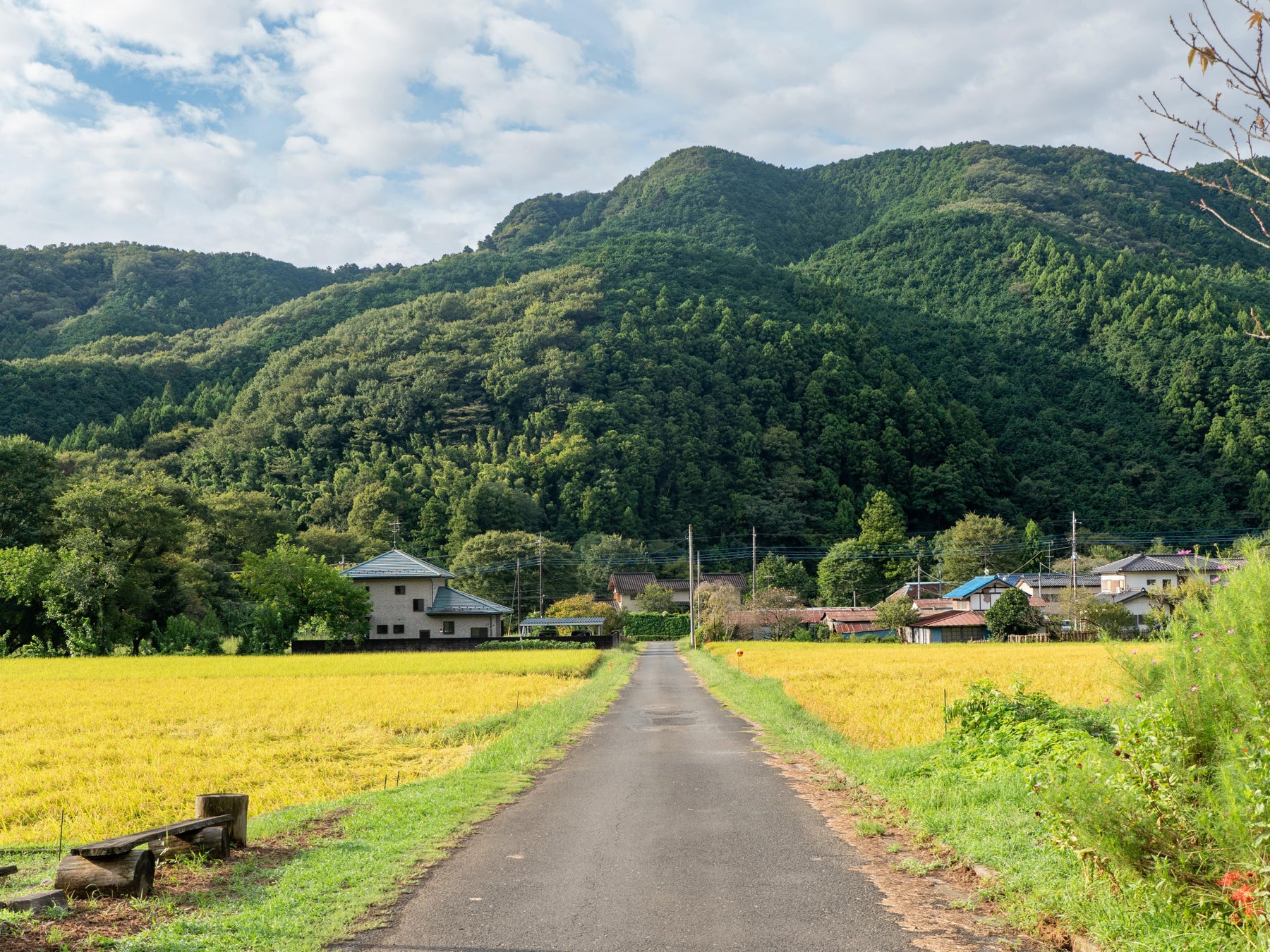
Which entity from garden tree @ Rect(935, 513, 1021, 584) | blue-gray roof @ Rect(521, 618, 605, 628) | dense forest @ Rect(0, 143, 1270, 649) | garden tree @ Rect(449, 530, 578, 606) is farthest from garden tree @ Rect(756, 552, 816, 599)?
blue-gray roof @ Rect(521, 618, 605, 628)

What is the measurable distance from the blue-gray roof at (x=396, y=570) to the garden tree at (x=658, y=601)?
28.4m

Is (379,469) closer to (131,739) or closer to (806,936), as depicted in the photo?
(131,739)

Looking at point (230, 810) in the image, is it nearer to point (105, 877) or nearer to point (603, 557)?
point (105, 877)

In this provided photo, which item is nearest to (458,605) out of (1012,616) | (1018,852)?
(1012,616)

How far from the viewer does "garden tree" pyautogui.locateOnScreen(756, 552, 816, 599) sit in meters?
84.9

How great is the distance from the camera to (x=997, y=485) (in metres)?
107

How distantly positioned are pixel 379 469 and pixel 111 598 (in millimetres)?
46389

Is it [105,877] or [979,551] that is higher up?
[979,551]

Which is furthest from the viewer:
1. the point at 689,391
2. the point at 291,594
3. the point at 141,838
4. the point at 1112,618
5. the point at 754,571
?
the point at 689,391

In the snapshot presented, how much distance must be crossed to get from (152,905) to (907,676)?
27.9m

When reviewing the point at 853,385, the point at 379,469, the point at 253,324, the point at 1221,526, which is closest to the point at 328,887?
the point at 379,469

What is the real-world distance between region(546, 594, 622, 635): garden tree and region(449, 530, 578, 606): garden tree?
5000 mm

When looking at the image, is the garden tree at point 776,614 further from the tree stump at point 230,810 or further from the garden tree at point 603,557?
the tree stump at point 230,810

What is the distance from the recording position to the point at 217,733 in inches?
774
